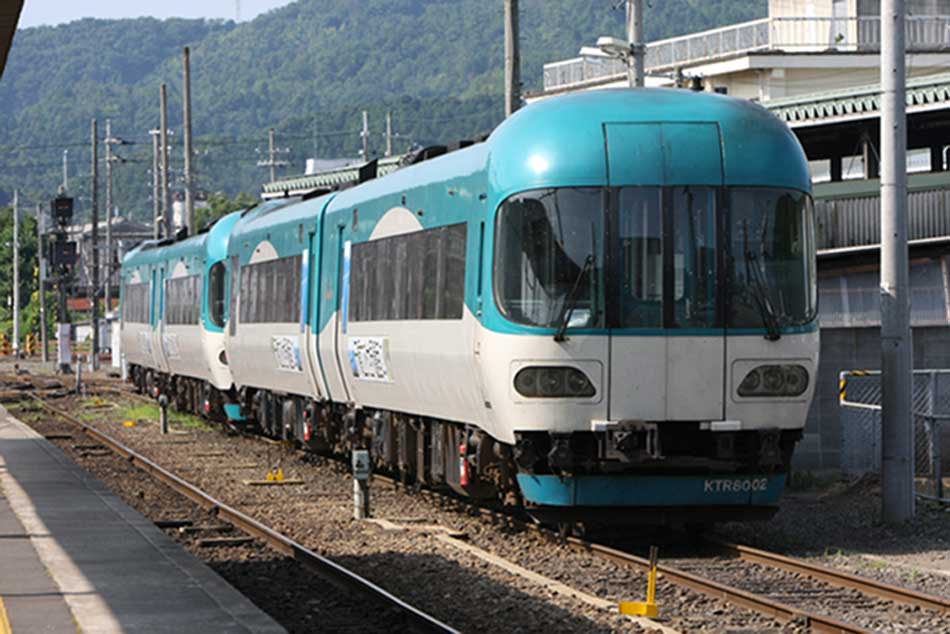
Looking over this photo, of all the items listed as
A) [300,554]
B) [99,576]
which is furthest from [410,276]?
[99,576]

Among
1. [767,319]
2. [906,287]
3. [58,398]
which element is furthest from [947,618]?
[58,398]

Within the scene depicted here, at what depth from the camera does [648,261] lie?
44.4ft

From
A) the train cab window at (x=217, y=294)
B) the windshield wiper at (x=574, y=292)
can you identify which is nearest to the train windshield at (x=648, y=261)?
the windshield wiper at (x=574, y=292)

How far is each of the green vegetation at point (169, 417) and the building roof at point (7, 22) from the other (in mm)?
21567

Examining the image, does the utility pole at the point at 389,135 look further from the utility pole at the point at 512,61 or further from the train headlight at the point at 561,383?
the train headlight at the point at 561,383

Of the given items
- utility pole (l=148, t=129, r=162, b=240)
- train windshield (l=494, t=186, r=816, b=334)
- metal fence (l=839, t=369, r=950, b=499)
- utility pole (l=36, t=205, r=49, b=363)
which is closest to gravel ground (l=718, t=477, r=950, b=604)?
metal fence (l=839, t=369, r=950, b=499)

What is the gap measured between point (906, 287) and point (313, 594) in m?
6.22

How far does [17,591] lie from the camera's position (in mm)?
11656

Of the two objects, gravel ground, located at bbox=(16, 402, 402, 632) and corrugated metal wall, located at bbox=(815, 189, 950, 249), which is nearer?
gravel ground, located at bbox=(16, 402, 402, 632)

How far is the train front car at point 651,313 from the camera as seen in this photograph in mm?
13469

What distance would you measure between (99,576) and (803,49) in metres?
38.7

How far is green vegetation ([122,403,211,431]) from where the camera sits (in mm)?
33147

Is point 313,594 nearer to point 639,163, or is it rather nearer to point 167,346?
point 639,163

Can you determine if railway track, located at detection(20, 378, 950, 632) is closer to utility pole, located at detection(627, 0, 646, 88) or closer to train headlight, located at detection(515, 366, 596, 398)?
train headlight, located at detection(515, 366, 596, 398)
